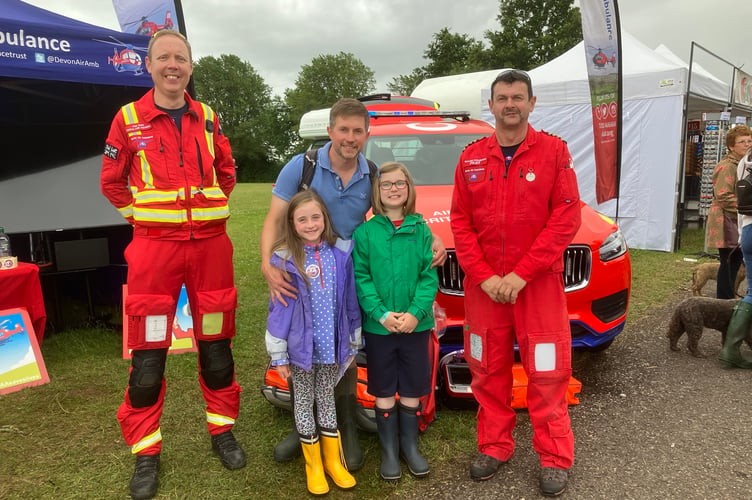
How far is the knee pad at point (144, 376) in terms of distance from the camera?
2.64 metres

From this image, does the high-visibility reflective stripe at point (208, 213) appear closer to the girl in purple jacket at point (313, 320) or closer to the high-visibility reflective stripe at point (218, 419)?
the girl in purple jacket at point (313, 320)

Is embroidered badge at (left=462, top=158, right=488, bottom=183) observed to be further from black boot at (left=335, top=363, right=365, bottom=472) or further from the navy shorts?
black boot at (left=335, top=363, right=365, bottom=472)

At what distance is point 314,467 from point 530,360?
3.93 ft

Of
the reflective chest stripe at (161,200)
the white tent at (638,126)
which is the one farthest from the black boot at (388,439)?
the white tent at (638,126)

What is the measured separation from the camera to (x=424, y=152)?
189 inches

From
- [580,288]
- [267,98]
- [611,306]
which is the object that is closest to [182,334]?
[580,288]

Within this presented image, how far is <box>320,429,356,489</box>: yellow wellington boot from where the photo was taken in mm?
2604

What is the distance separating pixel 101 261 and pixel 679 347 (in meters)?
5.70

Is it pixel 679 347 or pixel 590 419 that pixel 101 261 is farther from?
pixel 679 347

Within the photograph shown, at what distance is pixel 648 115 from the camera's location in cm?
889

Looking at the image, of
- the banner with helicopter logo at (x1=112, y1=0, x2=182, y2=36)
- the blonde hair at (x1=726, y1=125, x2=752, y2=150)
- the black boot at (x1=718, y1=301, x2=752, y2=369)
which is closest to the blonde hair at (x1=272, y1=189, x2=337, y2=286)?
the banner with helicopter logo at (x1=112, y1=0, x2=182, y2=36)

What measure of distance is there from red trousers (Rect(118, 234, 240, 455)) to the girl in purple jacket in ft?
1.18

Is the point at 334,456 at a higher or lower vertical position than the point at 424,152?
lower

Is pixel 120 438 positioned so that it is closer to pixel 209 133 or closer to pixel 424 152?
pixel 209 133
